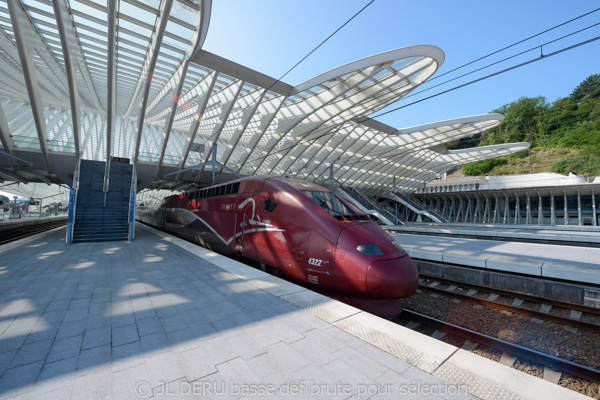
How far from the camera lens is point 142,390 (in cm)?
214

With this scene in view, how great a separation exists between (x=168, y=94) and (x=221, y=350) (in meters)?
21.2

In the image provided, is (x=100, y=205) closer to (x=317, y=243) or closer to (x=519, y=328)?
(x=317, y=243)

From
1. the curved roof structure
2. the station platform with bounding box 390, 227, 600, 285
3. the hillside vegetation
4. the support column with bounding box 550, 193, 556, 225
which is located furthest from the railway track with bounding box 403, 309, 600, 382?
the hillside vegetation

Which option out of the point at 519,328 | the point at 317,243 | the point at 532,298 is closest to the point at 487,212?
the point at 532,298

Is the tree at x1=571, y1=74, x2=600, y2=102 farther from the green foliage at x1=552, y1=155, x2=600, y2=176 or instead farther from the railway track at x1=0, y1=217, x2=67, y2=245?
the railway track at x1=0, y1=217, x2=67, y2=245

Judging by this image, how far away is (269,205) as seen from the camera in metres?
7.25

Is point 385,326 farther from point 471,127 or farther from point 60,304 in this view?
point 471,127

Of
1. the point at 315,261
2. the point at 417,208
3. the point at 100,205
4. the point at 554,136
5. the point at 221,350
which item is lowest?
the point at 221,350

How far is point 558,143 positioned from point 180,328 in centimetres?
6938

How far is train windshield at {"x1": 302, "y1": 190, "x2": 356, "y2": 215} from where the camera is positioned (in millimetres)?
6310

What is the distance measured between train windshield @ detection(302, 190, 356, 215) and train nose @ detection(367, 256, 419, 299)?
66.9 inches

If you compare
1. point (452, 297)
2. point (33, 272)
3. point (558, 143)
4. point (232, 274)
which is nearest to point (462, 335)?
point (452, 297)

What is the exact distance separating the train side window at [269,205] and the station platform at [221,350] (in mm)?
2607

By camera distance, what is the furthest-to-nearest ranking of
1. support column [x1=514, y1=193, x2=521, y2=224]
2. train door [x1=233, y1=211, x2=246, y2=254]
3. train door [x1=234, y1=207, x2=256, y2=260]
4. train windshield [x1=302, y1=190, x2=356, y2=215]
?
support column [x1=514, y1=193, x2=521, y2=224], train door [x1=233, y1=211, x2=246, y2=254], train door [x1=234, y1=207, x2=256, y2=260], train windshield [x1=302, y1=190, x2=356, y2=215]
